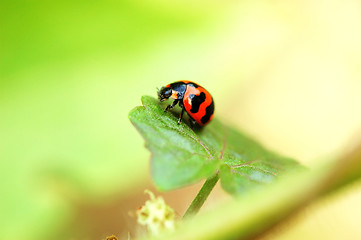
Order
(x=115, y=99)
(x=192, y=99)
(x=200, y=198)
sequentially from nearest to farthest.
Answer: (x=200, y=198) < (x=192, y=99) < (x=115, y=99)

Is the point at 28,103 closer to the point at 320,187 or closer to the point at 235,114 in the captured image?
the point at 235,114

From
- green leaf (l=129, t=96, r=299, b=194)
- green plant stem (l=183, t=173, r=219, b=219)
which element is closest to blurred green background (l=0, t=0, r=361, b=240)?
green leaf (l=129, t=96, r=299, b=194)

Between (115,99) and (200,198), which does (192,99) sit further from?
(115,99)

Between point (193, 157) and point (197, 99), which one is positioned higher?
point (197, 99)

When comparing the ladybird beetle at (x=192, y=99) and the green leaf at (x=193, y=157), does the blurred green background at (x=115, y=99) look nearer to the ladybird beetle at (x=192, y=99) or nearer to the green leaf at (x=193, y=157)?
the ladybird beetle at (x=192, y=99)

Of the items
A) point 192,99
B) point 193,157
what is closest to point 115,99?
point 192,99
